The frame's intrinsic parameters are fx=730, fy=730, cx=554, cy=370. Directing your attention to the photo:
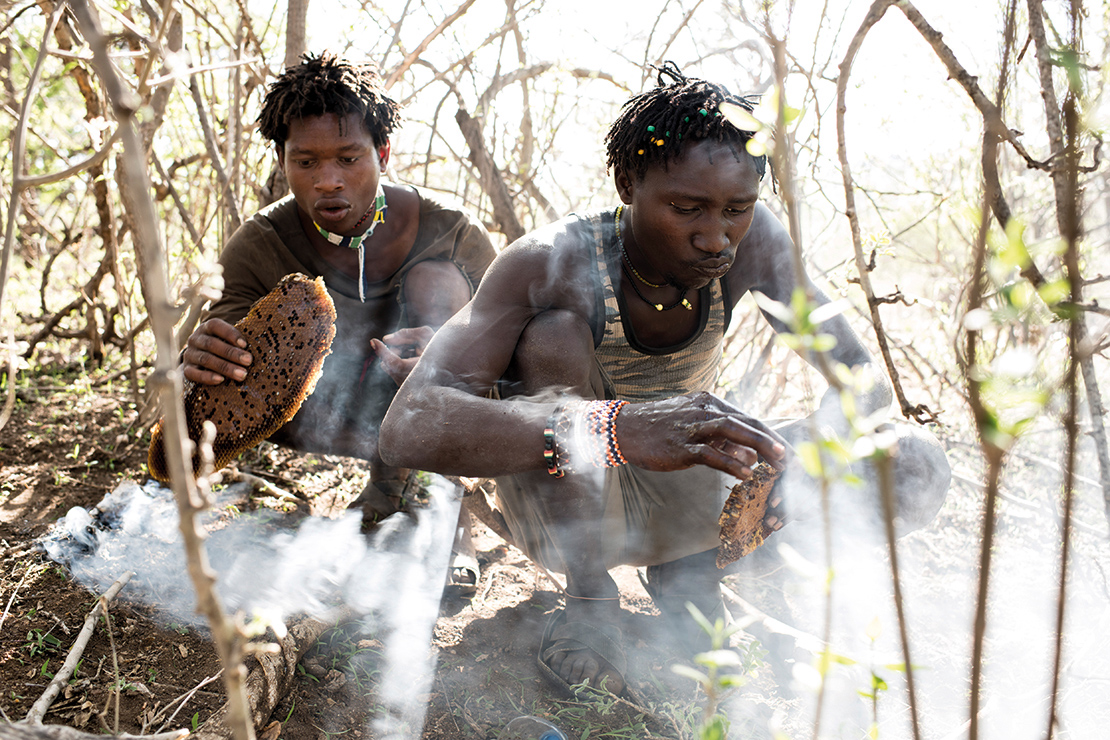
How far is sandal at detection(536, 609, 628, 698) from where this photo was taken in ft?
5.64

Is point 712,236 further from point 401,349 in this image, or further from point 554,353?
point 401,349

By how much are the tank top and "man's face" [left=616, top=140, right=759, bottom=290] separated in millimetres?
147

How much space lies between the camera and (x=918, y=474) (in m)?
1.80

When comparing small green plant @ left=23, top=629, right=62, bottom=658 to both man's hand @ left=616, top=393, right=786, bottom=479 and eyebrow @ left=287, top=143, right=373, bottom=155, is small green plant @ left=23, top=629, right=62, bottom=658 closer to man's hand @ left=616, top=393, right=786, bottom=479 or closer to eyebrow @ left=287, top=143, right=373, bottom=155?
man's hand @ left=616, top=393, right=786, bottom=479

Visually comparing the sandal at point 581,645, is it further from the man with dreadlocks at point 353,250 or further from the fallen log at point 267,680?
the man with dreadlocks at point 353,250

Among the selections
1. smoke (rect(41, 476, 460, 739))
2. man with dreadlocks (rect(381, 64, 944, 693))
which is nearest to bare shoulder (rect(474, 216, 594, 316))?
man with dreadlocks (rect(381, 64, 944, 693))

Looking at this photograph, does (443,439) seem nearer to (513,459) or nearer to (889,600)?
(513,459)

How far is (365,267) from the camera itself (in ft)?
8.45

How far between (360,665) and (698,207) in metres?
1.33

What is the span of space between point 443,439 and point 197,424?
2.82 feet

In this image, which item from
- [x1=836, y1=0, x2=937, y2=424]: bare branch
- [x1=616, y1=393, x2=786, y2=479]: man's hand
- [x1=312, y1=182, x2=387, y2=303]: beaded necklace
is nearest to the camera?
[x1=616, y1=393, x2=786, y2=479]: man's hand

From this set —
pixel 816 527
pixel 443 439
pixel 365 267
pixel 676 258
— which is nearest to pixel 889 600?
pixel 816 527

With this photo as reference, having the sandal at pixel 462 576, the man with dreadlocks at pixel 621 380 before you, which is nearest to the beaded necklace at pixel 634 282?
the man with dreadlocks at pixel 621 380

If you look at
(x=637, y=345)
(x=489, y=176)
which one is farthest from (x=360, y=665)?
(x=489, y=176)
